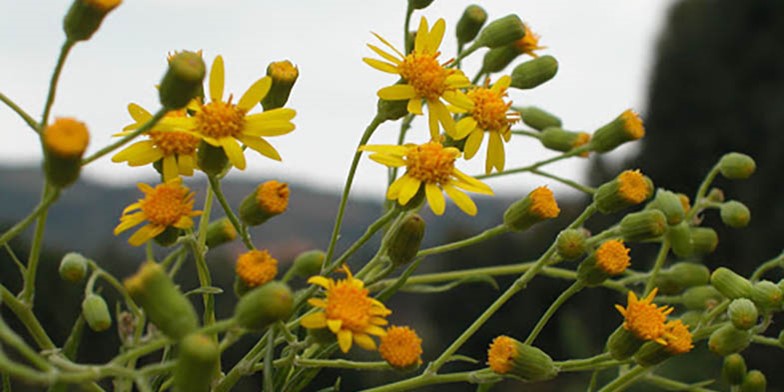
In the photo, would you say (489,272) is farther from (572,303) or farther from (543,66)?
(572,303)

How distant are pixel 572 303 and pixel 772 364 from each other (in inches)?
116

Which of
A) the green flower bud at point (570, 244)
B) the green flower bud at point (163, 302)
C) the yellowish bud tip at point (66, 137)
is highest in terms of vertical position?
the yellowish bud tip at point (66, 137)

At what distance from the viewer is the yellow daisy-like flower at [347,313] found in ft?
2.51

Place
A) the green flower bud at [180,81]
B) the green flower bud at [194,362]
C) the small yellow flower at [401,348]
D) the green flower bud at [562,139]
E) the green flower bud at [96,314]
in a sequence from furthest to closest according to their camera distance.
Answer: the green flower bud at [562,139], the green flower bud at [96,314], the small yellow flower at [401,348], the green flower bud at [180,81], the green flower bud at [194,362]

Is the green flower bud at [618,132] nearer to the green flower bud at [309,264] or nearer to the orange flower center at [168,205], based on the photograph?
the green flower bud at [309,264]

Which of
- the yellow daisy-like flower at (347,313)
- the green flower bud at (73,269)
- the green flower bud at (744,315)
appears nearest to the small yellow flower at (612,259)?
the green flower bud at (744,315)

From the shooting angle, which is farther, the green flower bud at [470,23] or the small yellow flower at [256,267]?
the green flower bud at [470,23]

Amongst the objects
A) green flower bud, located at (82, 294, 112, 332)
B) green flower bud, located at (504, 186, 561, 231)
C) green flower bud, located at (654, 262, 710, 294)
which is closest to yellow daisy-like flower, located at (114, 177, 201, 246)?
green flower bud, located at (82, 294, 112, 332)

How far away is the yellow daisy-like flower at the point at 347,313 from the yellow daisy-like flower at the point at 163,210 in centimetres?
17

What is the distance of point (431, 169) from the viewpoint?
900mm

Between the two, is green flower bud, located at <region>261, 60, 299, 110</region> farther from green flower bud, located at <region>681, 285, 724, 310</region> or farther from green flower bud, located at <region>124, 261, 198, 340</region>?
green flower bud, located at <region>681, 285, 724, 310</region>

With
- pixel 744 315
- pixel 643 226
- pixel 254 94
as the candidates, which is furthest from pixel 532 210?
pixel 254 94

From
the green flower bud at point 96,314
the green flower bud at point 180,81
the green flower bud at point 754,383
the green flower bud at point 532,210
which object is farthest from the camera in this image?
the green flower bud at point 754,383

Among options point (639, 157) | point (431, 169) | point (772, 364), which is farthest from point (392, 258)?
point (639, 157)
